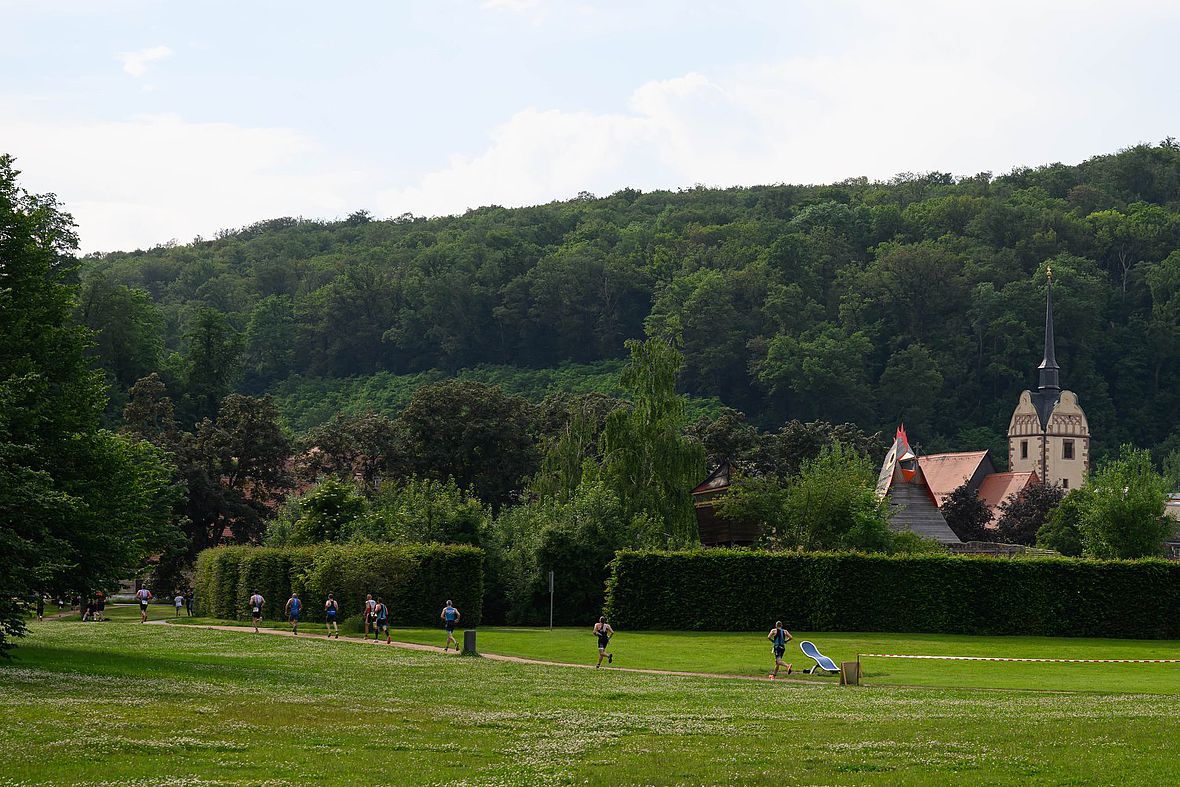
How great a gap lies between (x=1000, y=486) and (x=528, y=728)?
363ft

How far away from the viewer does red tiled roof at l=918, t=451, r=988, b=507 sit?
413ft

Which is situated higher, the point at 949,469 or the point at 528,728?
the point at 949,469

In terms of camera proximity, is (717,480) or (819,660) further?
(717,480)

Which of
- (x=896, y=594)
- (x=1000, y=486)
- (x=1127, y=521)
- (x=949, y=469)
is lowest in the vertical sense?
(x=896, y=594)

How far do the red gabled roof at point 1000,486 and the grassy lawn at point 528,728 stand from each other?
94387 mm

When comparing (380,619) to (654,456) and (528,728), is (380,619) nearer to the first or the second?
(654,456)

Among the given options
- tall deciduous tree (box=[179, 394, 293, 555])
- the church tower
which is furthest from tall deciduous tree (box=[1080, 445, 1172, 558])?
the church tower

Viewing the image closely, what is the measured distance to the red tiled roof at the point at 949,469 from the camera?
12581cm

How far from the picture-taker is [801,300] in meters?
152

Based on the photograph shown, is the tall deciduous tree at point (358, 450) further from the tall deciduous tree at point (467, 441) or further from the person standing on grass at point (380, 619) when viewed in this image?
the person standing on grass at point (380, 619)

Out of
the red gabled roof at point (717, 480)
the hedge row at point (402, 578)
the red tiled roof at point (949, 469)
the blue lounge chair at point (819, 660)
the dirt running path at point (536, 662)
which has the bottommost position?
the dirt running path at point (536, 662)

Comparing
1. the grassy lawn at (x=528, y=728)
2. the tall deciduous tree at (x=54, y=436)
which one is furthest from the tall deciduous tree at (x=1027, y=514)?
the tall deciduous tree at (x=54, y=436)

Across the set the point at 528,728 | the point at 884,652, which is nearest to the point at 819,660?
the point at 884,652

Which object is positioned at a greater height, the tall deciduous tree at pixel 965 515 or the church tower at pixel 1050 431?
the church tower at pixel 1050 431
